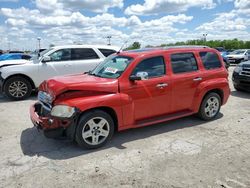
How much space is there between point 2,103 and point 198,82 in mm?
6032

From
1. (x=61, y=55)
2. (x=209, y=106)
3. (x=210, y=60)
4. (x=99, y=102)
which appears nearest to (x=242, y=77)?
(x=210, y=60)

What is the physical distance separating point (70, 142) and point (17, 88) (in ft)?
15.7

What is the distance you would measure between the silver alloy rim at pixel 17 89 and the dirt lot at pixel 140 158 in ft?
9.81

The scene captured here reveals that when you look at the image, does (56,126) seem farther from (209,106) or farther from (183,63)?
(209,106)

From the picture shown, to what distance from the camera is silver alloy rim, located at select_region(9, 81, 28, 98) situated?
8.92 metres

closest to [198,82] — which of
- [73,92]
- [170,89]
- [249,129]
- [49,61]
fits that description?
[170,89]

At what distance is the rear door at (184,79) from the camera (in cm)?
555

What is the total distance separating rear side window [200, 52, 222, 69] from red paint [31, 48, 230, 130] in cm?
11

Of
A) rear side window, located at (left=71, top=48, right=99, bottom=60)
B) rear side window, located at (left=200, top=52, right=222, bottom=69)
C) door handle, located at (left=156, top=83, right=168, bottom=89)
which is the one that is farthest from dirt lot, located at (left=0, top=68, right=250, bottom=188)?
rear side window, located at (left=71, top=48, right=99, bottom=60)

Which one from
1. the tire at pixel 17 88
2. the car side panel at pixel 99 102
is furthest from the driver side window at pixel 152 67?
the tire at pixel 17 88

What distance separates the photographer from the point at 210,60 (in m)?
6.25

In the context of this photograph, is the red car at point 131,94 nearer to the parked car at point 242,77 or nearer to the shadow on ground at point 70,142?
the shadow on ground at point 70,142

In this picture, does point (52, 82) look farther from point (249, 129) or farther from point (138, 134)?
point (249, 129)

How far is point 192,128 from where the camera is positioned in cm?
577
